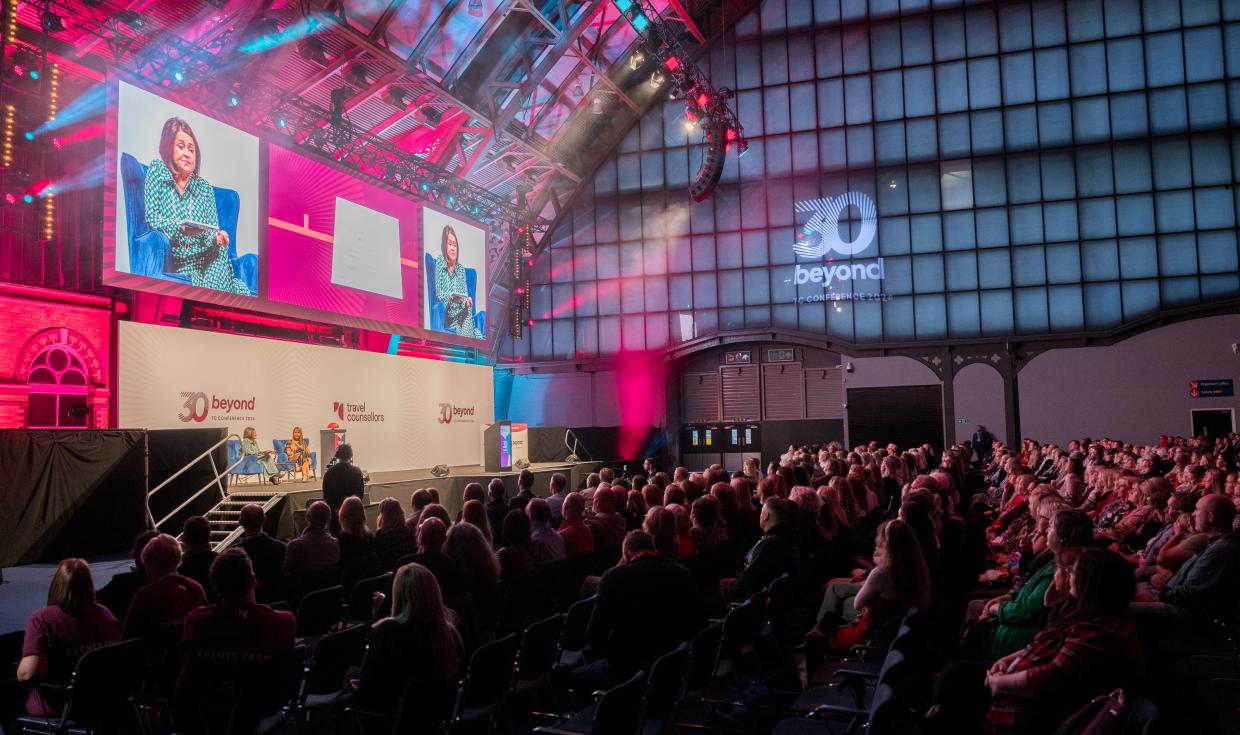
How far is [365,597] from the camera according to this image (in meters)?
5.36

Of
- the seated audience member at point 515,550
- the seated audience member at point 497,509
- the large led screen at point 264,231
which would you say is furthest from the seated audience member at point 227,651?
the large led screen at point 264,231

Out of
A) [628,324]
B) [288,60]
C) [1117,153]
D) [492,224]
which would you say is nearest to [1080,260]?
[1117,153]

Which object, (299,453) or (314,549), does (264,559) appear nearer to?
(314,549)

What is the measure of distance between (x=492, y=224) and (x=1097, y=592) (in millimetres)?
19725

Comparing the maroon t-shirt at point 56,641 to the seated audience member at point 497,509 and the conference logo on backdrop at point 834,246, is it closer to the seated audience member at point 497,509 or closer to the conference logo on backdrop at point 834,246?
the seated audience member at point 497,509

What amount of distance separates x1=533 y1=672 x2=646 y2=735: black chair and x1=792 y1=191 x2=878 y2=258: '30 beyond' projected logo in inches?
769

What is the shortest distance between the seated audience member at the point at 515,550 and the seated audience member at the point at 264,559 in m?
1.56

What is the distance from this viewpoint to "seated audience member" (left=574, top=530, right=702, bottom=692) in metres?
4.00

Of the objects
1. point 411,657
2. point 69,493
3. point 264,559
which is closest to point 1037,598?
point 411,657

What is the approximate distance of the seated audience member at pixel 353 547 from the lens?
19.6ft

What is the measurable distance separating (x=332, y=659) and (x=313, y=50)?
44.0 ft

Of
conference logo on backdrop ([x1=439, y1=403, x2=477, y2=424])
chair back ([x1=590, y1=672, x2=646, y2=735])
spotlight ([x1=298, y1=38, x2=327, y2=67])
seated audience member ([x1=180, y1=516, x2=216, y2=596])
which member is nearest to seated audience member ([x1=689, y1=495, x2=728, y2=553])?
chair back ([x1=590, y1=672, x2=646, y2=735])

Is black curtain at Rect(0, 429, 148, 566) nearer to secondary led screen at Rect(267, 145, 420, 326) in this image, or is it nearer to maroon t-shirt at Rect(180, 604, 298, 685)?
secondary led screen at Rect(267, 145, 420, 326)

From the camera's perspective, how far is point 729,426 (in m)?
22.6
